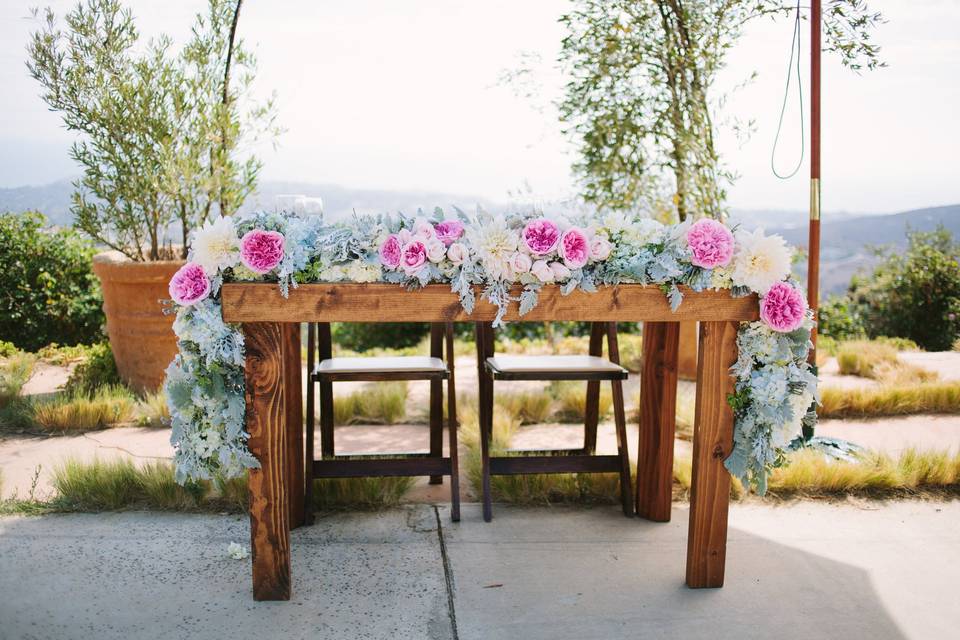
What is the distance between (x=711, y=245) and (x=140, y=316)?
13.1 feet

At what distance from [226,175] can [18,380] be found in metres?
1.89

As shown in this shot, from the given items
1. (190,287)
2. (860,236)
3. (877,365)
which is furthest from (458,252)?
(860,236)

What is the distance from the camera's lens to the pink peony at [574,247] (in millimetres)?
2461

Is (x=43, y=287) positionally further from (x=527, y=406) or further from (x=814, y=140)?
(x=814, y=140)

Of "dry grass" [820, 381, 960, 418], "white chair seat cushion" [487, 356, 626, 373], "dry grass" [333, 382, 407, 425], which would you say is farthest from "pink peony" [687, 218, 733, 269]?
"dry grass" [820, 381, 960, 418]

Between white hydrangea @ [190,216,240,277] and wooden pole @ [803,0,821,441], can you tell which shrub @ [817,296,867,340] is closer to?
wooden pole @ [803,0,821,441]

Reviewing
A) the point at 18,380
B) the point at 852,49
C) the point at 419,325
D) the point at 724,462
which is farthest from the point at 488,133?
the point at 724,462

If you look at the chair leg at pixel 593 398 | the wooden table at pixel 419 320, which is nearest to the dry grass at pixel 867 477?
the chair leg at pixel 593 398

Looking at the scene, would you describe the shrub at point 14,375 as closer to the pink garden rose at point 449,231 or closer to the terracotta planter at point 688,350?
the pink garden rose at point 449,231

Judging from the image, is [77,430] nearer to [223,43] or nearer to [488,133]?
[223,43]

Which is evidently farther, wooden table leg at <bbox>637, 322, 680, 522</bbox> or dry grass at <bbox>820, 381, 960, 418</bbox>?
dry grass at <bbox>820, 381, 960, 418</bbox>

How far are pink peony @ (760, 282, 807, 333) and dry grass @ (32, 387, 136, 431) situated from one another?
383 cm

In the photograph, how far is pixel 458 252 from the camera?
2.46 meters

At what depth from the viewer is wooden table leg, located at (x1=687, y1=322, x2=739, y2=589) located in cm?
267
